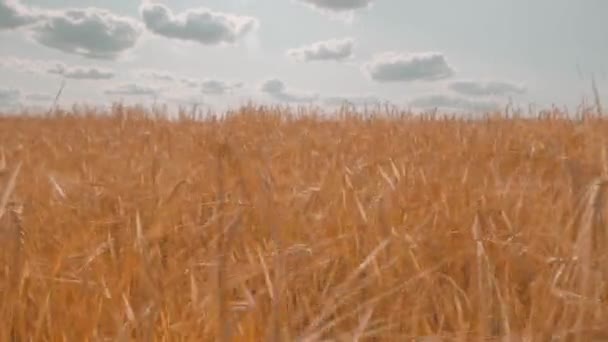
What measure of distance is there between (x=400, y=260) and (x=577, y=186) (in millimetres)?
500

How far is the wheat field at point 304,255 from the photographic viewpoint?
100cm

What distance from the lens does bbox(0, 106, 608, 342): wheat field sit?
100 centimetres

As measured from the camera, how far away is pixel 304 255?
1365 mm

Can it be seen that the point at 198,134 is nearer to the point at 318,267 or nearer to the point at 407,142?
the point at 407,142

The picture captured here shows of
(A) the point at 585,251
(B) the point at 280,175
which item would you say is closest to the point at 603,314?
(A) the point at 585,251

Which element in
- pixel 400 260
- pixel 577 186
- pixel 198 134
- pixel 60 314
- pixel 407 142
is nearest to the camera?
pixel 60 314

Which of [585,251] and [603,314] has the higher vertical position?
[585,251]

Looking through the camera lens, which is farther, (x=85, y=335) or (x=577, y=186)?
(x=577, y=186)

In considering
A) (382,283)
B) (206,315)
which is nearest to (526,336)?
(382,283)

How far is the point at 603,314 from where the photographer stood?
3.30 feet

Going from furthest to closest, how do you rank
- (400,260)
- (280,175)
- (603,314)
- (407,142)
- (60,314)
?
(407,142)
(280,175)
(400,260)
(60,314)
(603,314)

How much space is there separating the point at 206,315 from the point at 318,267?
0.38m

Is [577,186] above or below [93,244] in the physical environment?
above

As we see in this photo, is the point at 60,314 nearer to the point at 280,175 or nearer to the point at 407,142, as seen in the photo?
the point at 280,175
